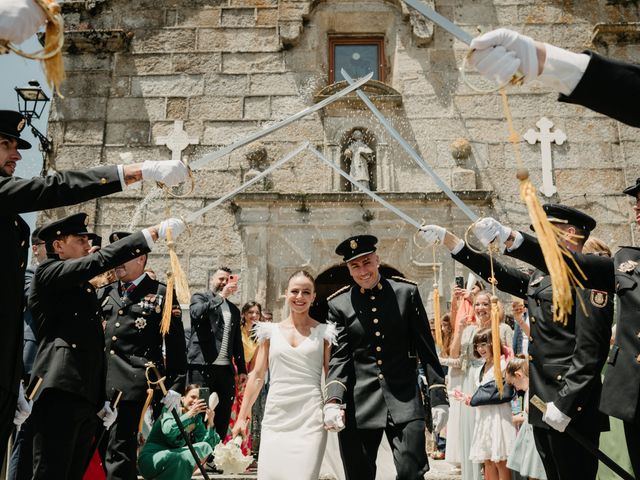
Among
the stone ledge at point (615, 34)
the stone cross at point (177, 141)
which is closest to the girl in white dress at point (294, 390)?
the stone cross at point (177, 141)

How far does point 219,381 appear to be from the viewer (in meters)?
7.54

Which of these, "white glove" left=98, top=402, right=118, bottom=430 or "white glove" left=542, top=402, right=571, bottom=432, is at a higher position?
"white glove" left=542, top=402, right=571, bottom=432

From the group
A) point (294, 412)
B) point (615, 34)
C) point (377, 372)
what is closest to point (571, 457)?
point (377, 372)

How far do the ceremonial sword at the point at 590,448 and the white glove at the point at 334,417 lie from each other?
1215 millimetres

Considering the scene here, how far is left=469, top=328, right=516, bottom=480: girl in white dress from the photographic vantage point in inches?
235

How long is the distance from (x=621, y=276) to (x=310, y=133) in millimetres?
7404

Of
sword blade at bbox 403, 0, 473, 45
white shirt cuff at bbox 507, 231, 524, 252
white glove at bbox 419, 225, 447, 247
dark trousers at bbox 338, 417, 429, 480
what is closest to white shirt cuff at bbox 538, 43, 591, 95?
sword blade at bbox 403, 0, 473, 45

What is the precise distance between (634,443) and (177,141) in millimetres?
8475

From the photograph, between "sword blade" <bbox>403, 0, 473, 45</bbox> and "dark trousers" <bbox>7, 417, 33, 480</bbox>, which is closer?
"sword blade" <bbox>403, 0, 473, 45</bbox>

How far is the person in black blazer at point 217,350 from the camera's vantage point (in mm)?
7516

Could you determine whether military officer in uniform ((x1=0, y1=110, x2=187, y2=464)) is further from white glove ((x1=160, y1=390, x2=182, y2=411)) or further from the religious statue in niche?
the religious statue in niche

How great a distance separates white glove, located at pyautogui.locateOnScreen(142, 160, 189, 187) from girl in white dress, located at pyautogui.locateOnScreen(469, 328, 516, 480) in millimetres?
3496

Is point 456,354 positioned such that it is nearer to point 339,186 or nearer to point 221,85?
point 339,186

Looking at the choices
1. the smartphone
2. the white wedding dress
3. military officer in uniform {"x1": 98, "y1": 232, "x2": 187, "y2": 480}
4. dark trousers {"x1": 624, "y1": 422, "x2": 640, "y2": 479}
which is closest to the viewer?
dark trousers {"x1": 624, "y1": 422, "x2": 640, "y2": 479}
